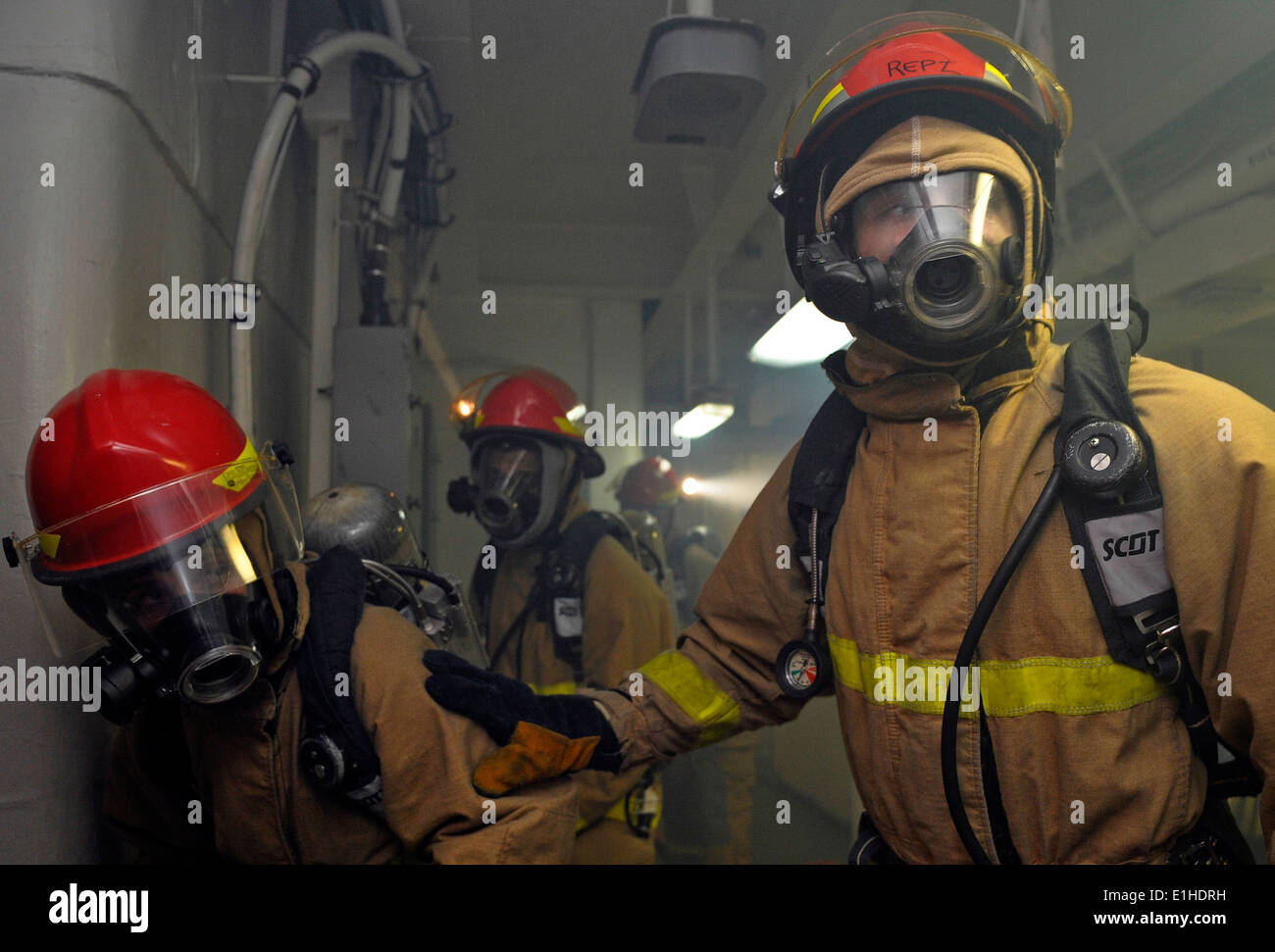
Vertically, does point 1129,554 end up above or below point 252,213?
below

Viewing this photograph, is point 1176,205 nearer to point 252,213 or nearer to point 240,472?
point 252,213

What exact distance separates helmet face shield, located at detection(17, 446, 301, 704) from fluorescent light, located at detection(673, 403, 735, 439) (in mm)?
5624

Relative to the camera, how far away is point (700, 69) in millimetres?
2477

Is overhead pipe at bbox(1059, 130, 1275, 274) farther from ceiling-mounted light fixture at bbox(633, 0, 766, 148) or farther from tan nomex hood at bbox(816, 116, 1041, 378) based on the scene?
tan nomex hood at bbox(816, 116, 1041, 378)

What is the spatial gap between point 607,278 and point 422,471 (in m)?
2.95

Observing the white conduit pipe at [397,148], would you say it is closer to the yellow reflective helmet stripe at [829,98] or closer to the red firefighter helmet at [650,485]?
A: the yellow reflective helmet stripe at [829,98]

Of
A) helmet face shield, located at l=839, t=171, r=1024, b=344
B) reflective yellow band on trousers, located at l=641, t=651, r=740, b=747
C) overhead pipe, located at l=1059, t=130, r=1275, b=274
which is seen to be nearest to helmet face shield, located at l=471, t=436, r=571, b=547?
reflective yellow band on trousers, located at l=641, t=651, r=740, b=747

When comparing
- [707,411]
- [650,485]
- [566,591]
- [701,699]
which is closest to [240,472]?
[701,699]

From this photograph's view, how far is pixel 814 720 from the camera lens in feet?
21.9

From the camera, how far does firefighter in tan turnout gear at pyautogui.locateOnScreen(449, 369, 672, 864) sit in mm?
2969

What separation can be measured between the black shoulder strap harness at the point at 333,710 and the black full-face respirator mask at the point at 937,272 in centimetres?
104

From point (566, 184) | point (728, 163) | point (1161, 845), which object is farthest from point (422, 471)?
point (1161, 845)

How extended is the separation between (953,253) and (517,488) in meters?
2.15
